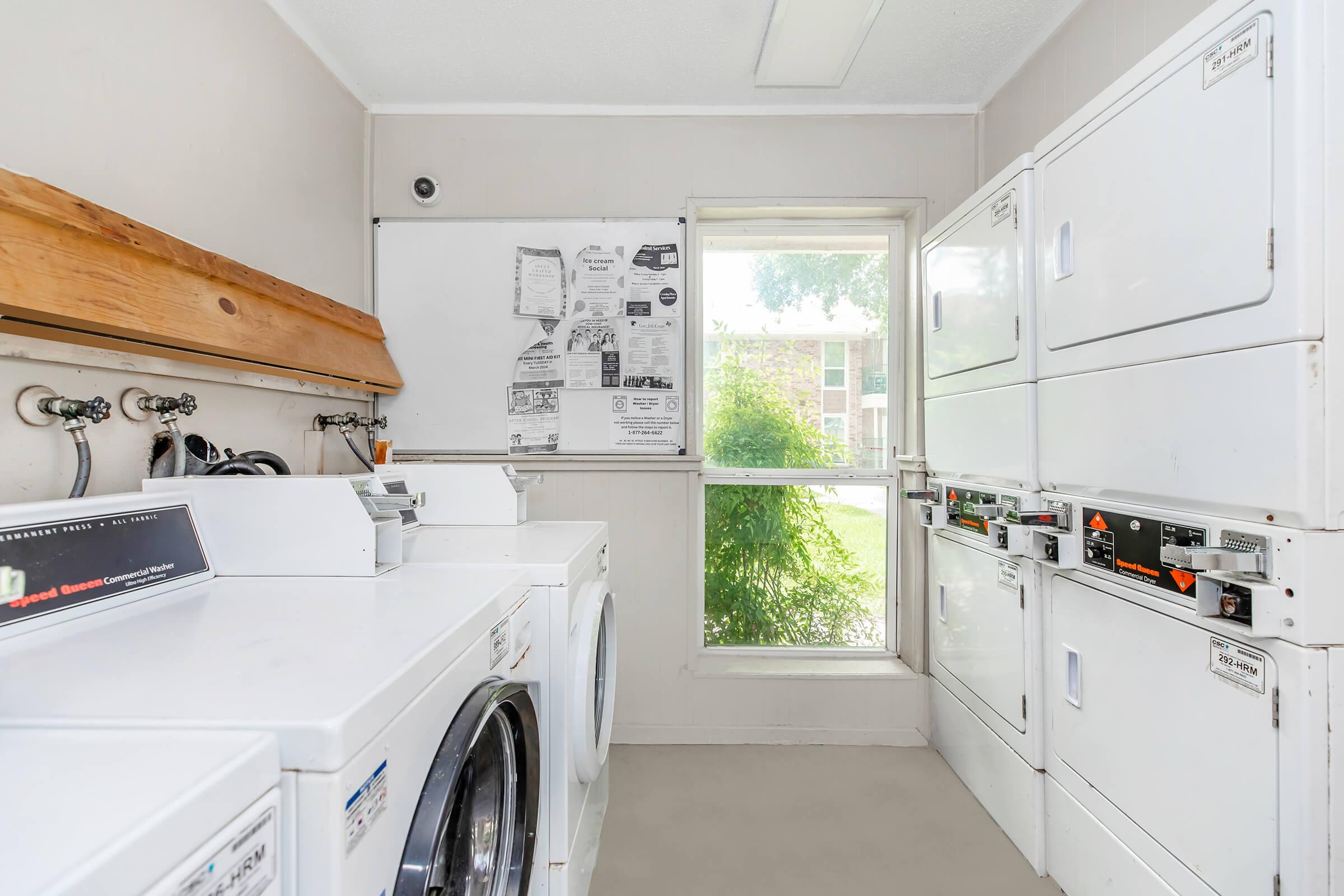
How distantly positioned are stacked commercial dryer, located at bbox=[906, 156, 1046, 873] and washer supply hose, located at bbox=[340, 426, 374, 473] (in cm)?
209

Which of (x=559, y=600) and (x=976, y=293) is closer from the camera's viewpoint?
(x=559, y=600)

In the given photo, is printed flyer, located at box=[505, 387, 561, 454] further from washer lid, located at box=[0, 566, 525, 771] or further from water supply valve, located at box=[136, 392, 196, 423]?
washer lid, located at box=[0, 566, 525, 771]

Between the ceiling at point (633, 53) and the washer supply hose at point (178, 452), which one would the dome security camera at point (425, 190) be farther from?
the washer supply hose at point (178, 452)

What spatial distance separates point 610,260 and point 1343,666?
239 cm

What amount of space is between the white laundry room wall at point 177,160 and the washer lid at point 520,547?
679 mm

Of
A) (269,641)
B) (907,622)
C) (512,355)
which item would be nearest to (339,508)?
(269,641)

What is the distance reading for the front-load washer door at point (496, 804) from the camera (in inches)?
40.6

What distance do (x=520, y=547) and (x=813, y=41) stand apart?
6.45 ft

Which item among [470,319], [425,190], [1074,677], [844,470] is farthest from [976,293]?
[425,190]

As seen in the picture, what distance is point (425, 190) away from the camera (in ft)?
8.50

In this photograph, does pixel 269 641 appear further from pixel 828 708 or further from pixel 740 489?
pixel 828 708

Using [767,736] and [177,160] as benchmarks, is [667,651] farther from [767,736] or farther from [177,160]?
[177,160]

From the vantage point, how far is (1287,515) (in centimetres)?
103

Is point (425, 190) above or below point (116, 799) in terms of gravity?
above
